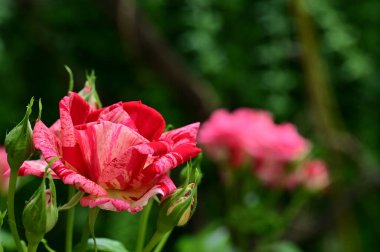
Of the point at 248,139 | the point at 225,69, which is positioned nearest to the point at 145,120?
the point at 248,139

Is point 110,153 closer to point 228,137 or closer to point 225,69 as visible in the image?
point 228,137

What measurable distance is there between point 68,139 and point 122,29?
1.06m

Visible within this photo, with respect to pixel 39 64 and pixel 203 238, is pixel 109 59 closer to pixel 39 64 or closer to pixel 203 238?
pixel 39 64

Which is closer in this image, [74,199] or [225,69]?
[74,199]

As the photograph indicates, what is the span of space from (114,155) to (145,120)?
0.11 ft

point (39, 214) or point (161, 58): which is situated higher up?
point (161, 58)

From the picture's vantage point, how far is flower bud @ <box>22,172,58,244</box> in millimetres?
373

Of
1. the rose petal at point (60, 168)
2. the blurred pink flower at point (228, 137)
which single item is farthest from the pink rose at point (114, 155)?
the blurred pink flower at point (228, 137)

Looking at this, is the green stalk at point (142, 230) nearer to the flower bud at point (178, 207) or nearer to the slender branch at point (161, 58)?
the flower bud at point (178, 207)

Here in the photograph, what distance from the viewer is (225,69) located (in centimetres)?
169

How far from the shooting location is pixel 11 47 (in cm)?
165

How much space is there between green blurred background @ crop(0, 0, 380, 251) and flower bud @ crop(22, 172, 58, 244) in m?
1.04

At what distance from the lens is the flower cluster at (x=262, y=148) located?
1022mm

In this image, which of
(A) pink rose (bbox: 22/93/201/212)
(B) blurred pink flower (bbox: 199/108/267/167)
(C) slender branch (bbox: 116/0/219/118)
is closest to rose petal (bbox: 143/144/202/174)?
(A) pink rose (bbox: 22/93/201/212)
